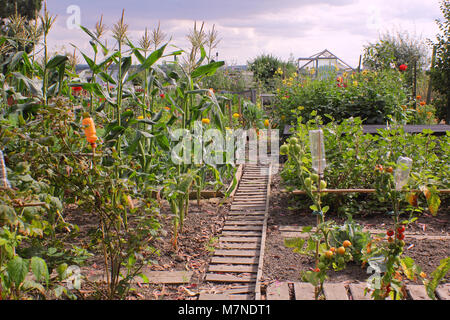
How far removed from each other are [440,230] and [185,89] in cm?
246

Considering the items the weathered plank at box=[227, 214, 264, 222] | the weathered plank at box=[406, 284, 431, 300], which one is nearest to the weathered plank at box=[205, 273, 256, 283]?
the weathered plank at box=[406, 284, 431, 300]

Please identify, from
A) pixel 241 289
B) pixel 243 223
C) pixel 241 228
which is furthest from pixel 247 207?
pixel 241 289

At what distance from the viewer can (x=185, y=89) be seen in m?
3.27

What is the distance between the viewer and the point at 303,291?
2.37 m

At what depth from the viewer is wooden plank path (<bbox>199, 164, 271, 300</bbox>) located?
2.47 metres

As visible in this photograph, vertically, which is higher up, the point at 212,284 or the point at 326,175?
the point at 326,175

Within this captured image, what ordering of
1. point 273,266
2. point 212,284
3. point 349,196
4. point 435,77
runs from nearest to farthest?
point 212,284, point 273,266, point 349,196, point 435,77

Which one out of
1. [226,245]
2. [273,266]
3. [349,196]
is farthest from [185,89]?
[349,196]

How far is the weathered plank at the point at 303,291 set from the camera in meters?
2.30

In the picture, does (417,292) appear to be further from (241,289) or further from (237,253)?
(237,253)

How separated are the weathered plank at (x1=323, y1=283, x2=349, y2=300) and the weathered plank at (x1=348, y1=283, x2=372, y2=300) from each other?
0.05m

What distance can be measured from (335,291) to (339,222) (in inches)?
51.5
